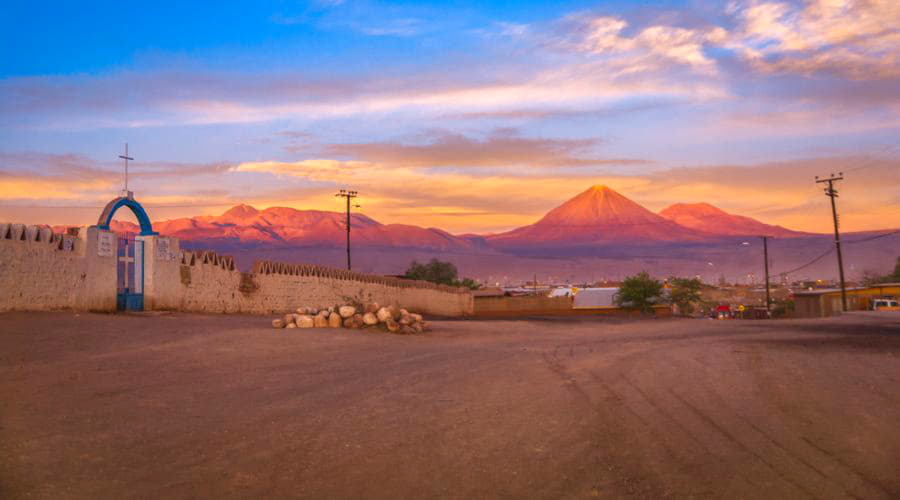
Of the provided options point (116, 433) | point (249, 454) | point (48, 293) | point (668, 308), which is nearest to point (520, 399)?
point (249, 454)

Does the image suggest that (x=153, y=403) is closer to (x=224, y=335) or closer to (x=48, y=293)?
(x=224, y=335)

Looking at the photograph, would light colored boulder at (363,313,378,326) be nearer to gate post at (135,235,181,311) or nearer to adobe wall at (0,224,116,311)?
gate post at (135,235,181,311)

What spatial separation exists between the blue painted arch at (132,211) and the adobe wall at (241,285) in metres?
0.73

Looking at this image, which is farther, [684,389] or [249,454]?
[684,389]

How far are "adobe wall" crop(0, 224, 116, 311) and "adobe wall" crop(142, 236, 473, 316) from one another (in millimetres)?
2057

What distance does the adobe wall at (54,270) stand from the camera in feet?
51.4

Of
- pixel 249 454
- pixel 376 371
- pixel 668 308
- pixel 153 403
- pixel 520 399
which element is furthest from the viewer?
pixel 668 308

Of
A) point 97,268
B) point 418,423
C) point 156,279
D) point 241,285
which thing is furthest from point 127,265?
point 418,423

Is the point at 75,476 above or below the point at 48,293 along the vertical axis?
below

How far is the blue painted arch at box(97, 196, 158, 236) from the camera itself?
64.5 feet

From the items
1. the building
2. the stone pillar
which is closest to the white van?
the building

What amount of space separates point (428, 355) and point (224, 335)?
4230 millimetres

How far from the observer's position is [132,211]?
21.8 meters

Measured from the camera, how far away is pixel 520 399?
9484mm
